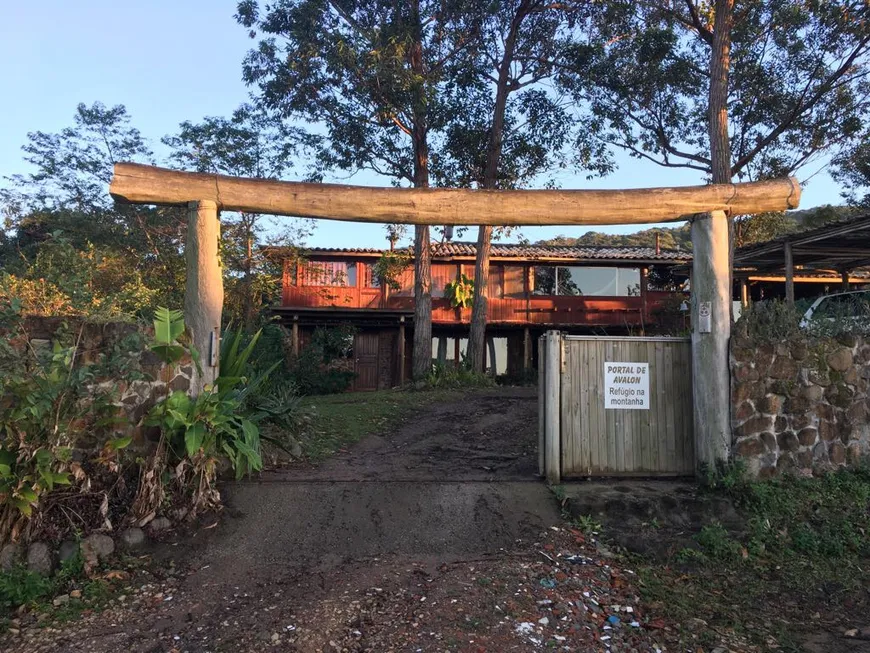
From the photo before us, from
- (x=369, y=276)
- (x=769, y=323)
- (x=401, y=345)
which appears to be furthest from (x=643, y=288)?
(x=769, y=323)

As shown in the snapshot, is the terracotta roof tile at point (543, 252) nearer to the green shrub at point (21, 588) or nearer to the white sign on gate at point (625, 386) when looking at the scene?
the white sign on gate at point (625, 386)

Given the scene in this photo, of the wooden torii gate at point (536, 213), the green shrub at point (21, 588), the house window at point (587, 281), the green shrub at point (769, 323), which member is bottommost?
the green shrub at point (21, 588)

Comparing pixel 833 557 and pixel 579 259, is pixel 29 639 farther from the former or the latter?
pixel 579 259

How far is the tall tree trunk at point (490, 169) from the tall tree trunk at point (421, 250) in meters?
1.40

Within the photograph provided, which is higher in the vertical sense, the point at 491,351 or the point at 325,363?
the point at 491,351

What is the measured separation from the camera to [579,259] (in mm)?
26672

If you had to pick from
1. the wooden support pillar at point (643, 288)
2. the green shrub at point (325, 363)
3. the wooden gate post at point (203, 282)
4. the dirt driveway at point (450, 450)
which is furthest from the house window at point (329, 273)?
the wooden gate post at point (203, 282)

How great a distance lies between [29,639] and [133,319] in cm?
320

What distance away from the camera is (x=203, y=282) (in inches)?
296

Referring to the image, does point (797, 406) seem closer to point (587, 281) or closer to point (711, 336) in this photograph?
point (711, 336)

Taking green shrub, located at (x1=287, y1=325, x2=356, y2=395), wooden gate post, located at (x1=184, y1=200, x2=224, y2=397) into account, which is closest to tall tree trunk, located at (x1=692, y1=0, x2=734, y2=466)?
wooden gate post, located at (x1=184, y1=200, x2=224, y2=397)

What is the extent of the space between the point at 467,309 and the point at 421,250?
573 cm

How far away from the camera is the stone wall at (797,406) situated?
7754 mm

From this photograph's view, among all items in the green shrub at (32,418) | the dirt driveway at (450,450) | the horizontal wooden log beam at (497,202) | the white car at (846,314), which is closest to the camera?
the green shrub at (32,418)
